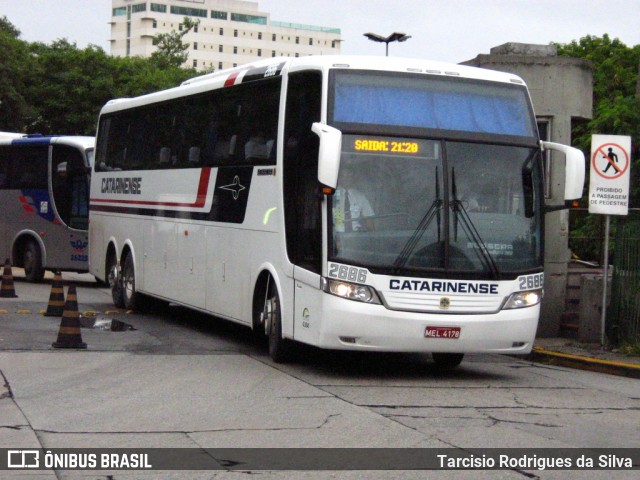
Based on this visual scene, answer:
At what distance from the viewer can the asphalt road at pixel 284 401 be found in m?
8.65

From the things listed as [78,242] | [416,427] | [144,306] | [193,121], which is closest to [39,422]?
[416,427]

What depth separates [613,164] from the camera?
16.0 metres

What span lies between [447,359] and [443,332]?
1911mm

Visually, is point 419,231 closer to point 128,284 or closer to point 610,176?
point 610,176

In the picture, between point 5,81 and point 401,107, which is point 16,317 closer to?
point 401,107

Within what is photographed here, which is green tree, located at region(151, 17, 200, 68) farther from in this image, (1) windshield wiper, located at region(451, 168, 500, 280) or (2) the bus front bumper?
(2) the bus front bumper

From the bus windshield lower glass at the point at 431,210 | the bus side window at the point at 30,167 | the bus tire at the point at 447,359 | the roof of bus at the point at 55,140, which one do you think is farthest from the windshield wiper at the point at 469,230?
the bus side window at the point at 30,167

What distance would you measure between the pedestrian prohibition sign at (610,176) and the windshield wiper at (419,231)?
443cm

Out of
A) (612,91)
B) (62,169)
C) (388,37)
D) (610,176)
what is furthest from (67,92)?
(610,176)

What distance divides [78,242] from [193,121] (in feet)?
36.7

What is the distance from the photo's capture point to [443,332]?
478 inches

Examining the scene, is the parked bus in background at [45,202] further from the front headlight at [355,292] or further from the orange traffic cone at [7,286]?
the front headlight at [355,292]

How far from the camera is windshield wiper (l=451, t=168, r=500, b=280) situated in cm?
1228

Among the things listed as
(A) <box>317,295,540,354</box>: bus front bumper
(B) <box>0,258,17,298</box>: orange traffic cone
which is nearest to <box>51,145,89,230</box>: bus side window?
(B) <box>0,258,17,298</box>: orange traffic cone
